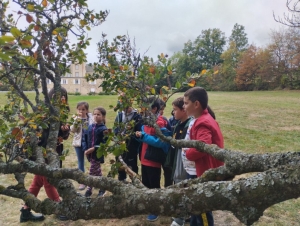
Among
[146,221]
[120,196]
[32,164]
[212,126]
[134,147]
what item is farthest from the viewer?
[134,147]

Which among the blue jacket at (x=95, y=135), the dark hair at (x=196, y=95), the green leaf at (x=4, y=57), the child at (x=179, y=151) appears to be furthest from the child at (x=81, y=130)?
the green leaf at (x=4, y=57)

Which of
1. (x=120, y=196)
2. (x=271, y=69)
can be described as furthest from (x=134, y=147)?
(x=271, y=69)

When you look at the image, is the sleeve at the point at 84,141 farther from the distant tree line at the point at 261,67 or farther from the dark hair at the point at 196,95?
the distant tree line at the point at 261,67

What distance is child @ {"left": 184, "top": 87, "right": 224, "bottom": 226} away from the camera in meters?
2.75

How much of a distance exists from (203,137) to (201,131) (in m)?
0.08

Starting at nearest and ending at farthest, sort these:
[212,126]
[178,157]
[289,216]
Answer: [212,126] → [178,157] → [289,216]

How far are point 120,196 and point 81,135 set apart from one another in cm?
389

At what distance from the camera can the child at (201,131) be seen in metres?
2.75

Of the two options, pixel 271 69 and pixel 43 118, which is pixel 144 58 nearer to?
pixel 43 118

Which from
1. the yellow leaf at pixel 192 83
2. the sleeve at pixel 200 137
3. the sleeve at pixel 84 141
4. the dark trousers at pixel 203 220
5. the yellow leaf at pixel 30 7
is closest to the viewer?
the yellow leaf at pixel 30 7

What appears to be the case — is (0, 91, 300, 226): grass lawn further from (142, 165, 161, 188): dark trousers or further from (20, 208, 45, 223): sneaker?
(142, 165, 161, 188): dark trousers

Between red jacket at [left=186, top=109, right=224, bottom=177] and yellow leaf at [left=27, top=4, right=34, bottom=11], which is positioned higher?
Result: yellow leaf at [left=27, top=4, right=34, bottom=11]

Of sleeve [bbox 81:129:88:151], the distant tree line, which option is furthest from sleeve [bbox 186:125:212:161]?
the distant tree line

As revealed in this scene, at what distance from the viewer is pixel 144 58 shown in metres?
2.81
